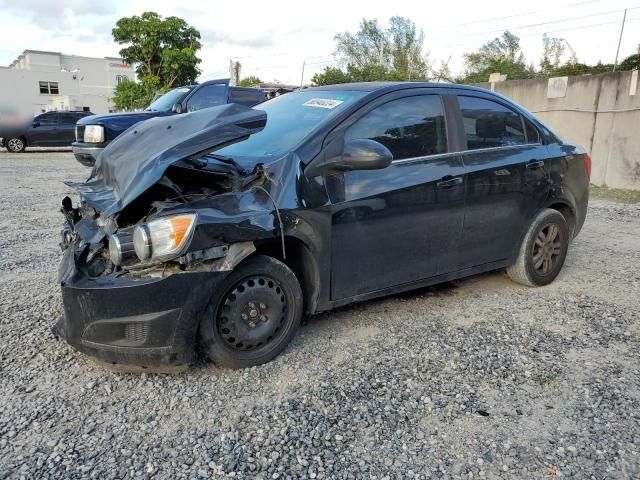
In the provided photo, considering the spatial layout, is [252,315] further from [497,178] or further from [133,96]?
[133,96]

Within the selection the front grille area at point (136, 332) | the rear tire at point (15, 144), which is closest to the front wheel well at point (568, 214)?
the front grille area at point (136, 332)

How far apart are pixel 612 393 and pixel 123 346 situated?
2692mm

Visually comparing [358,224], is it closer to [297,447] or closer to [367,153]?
[367,153]

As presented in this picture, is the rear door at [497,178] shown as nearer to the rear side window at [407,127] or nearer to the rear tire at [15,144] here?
the rear side window at [407,127]

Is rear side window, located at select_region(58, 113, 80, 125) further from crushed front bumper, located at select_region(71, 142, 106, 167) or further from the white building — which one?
the white building

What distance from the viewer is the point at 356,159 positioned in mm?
3148

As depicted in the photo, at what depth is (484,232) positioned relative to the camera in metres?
4.11

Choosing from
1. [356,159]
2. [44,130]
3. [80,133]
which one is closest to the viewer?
[356,159]

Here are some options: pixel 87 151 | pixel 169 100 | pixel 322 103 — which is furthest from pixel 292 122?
pixel 169 100

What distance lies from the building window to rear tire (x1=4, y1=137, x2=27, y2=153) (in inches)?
1528

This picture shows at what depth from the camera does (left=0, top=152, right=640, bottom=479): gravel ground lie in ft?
A: 7.74

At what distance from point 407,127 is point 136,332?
224 cm

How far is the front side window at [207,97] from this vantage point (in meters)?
9.97

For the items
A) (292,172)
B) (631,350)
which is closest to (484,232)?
(631,350)
